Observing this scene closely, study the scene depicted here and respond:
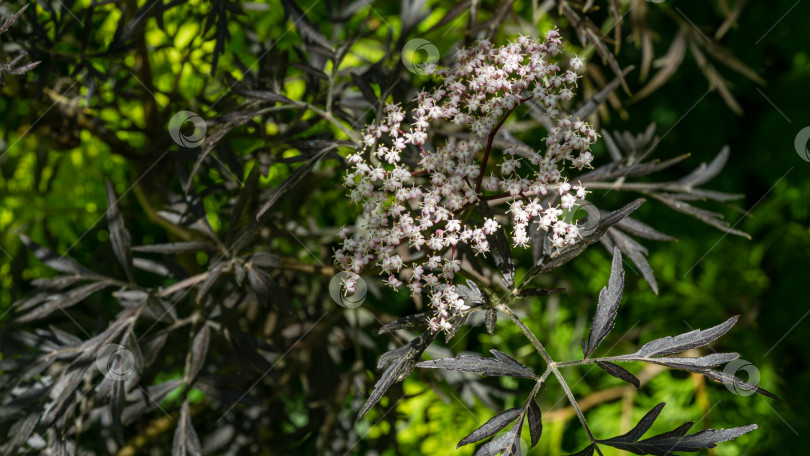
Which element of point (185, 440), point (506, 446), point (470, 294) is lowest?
point (185, 440)

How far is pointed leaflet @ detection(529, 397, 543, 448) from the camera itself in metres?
0.49

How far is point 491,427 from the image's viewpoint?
502 millimetres

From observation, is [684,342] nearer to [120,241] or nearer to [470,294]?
[470,294]

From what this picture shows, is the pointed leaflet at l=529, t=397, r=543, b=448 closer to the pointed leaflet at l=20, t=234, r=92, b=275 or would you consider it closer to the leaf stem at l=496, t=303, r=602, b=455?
the leaf stem at l=496, t=303, r=602, b=455

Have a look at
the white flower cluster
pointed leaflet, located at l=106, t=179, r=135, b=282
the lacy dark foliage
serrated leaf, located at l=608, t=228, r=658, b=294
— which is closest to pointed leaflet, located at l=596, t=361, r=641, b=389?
the lacy dark foliage

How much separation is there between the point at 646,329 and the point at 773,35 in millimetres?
679

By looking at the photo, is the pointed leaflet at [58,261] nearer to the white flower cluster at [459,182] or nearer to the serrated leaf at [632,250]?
the white flower cluster at [459,182]

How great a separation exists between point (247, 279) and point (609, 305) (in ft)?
1.68

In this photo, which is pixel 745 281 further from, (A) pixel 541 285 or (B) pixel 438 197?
(B) pixel 438 197

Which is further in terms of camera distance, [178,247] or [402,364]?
[178,247]

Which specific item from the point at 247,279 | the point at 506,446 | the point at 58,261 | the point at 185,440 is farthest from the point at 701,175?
the point at 58,261

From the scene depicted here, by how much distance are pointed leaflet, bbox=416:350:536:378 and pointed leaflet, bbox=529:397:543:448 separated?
0.03 metres

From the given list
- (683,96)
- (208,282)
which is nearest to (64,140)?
(208,282)

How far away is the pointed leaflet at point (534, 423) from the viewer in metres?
0.49
